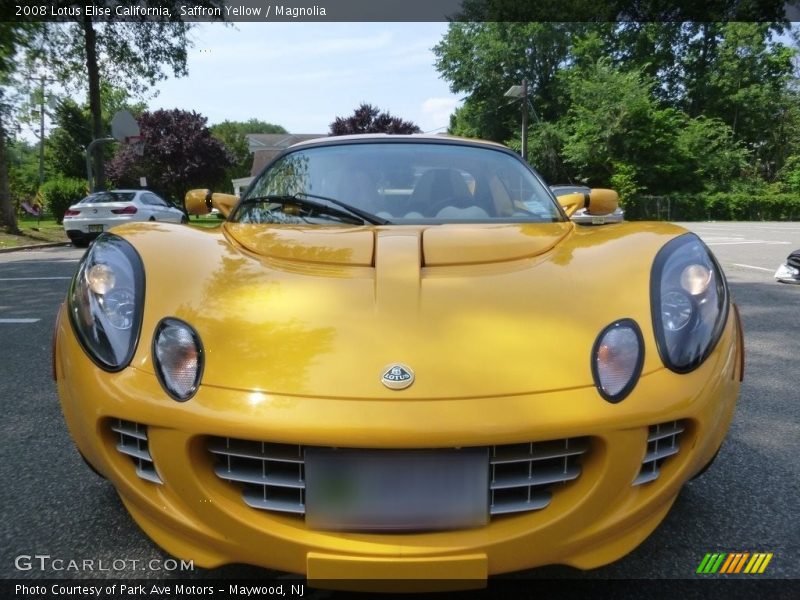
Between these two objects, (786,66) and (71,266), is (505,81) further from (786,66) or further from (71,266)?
(71,266)

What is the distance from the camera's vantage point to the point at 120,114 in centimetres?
1538

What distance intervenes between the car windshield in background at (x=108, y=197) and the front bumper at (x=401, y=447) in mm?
Answer: 13226

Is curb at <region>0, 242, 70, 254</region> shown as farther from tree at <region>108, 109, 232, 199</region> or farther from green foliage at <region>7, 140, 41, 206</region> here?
tree at <region>108, 109, 232, 199</region>

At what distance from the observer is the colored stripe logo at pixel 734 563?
162 centimetres

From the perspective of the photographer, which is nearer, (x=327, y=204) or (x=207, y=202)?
(x=327, y=204)

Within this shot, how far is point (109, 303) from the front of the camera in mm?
1578

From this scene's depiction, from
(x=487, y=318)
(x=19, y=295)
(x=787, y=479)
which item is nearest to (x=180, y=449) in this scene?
(x=487, y=318)

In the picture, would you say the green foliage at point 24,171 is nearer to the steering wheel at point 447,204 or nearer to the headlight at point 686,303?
the steering wheel at point 447,204

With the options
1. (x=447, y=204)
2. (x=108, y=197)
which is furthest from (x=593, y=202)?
(x=108, y=197)

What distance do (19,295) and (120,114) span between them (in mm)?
10544

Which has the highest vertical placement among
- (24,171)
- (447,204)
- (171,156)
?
(24,171)

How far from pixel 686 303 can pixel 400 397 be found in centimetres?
79

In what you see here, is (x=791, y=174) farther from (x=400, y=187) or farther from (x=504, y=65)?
(x=400, y=187)

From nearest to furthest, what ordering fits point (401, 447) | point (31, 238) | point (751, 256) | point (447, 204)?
point (401, 447), point (447, 204), point (751, 256), point (31, 238)
